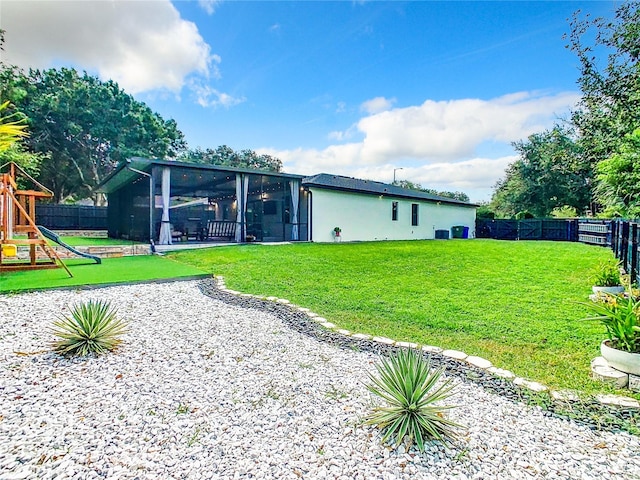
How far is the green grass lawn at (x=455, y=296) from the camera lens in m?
3.50

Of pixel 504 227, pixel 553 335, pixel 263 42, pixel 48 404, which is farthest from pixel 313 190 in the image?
pixel 504 227

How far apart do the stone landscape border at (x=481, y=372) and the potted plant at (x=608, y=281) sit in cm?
347

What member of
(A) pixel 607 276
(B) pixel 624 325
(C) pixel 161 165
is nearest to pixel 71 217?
(C) pixel 161 165

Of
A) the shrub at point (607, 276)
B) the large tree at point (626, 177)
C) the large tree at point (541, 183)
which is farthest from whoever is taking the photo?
the large tree at point (541, 183)

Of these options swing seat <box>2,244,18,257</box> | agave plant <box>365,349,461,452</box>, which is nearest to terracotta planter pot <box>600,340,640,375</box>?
agave plant <box>365,349,461,452</box>

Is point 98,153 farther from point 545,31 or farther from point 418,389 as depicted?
point 418,389

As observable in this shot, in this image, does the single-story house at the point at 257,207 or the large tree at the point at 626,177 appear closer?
the large tree at the point at 626,177

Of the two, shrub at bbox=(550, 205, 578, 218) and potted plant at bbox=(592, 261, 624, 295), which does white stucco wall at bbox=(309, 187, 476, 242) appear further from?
potted plant at bbox=(592, 261, 624, 295)

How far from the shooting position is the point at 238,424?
219 centimetres

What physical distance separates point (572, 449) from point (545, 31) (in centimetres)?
1257

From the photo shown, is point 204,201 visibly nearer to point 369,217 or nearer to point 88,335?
point 369,217

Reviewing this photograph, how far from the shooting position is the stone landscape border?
7.91ft

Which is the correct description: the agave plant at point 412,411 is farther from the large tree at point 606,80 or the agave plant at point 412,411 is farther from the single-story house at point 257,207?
the single-story house at point 257,207

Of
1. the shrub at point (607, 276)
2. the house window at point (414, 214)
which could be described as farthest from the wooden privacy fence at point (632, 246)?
the house window at point (414, 214)
